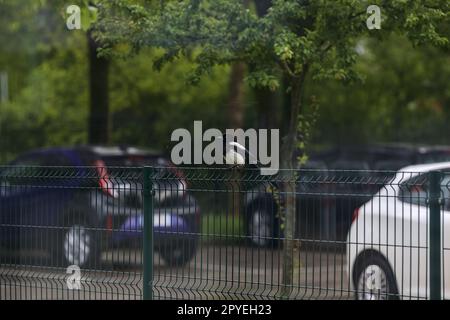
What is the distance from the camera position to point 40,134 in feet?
59.3

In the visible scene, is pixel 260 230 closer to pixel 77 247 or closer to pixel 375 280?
pixel 375 280

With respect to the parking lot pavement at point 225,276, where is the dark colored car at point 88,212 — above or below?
above

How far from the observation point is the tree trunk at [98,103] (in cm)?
1603

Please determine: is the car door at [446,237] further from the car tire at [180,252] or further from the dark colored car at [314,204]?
the car tire at [180,252]

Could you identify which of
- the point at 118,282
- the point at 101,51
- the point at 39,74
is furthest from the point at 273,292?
the point at 39,74

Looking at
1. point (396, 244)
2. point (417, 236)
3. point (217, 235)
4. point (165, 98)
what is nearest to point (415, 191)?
point (417, 236)

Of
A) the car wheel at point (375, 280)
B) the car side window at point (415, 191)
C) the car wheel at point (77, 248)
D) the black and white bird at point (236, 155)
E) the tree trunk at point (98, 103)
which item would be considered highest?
the tree trunk at point (98, 103)

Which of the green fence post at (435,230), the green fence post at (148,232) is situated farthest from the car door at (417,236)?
the green fence post at (148,232)

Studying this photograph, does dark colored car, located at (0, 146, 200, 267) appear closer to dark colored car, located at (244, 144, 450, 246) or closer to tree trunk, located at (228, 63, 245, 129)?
dark colored car, located at (244, 144, 450, 246)

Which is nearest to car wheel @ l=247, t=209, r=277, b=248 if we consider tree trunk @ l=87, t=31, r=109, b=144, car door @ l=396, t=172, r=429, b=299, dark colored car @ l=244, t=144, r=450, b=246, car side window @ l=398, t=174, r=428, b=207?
dark colored car @ l=244, t=144, r=450, b=246

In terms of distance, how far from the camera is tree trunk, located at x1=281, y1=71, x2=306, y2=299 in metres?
7.55

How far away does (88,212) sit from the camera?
8.33 m

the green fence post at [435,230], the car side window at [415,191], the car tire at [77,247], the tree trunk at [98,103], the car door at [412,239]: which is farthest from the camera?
the tree trunk at [98,103]

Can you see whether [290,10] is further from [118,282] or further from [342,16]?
[118,282]
